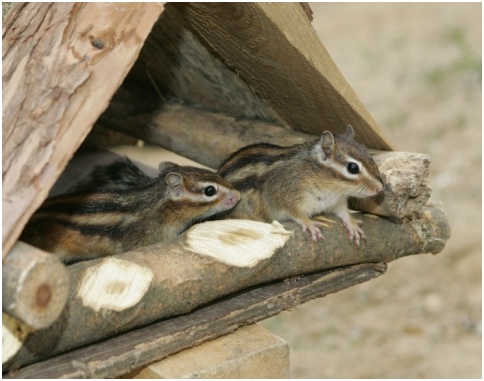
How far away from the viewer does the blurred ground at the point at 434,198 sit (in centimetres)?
696

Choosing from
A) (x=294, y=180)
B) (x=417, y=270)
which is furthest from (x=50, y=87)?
(x=417, y=270)

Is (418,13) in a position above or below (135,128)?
above

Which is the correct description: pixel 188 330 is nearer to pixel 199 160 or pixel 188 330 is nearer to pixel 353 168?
pixel 353 168

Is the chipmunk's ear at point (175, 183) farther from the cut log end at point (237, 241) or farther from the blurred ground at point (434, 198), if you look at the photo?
the blurred ground at point (434, 198)

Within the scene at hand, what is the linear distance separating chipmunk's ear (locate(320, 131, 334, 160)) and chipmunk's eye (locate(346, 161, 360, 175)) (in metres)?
0.09

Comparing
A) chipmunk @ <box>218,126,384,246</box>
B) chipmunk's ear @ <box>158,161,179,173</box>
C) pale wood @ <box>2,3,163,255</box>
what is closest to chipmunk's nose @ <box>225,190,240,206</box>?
chipmunk @ <box>218,126,384,246</box>

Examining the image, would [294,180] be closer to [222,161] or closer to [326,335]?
[222,161]

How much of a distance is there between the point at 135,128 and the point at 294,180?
4.21 feet

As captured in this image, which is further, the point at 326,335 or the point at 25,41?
the point at 326,335

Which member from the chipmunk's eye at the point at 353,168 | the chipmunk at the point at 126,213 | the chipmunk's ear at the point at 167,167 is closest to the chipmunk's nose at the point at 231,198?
the chipmunk at the point at 126,213

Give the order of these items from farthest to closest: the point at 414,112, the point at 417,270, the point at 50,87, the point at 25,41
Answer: the point at 414,112 < the point at 417,270 < the point at 25,41 < the point at 50,87

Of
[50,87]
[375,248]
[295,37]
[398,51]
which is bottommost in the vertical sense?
[50,87]

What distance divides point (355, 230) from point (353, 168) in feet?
0.89

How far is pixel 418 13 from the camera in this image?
13.0 meters
